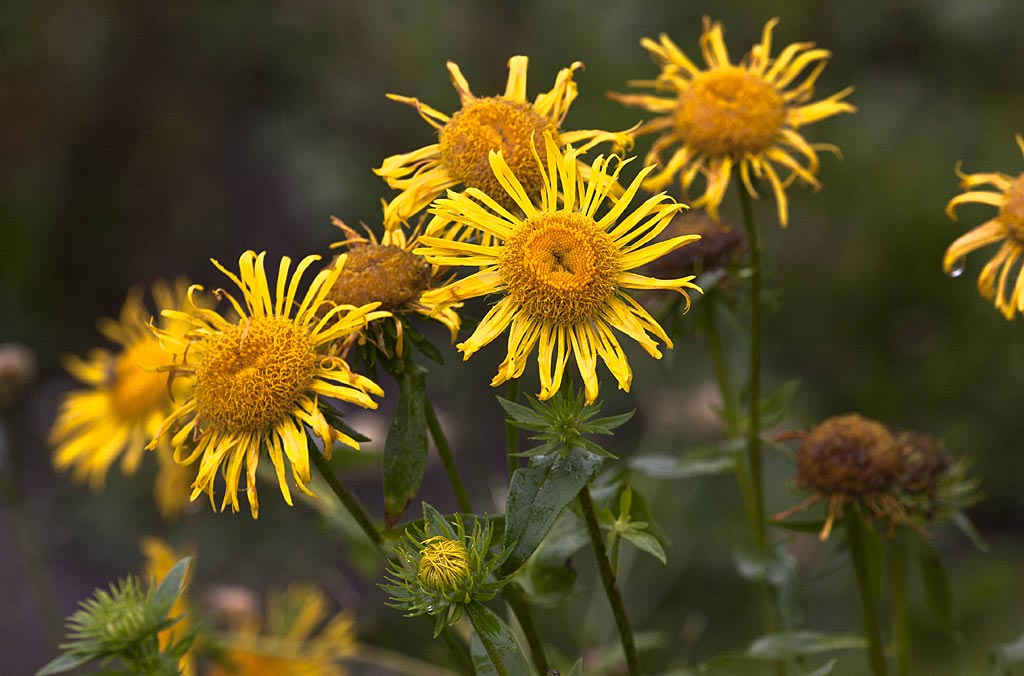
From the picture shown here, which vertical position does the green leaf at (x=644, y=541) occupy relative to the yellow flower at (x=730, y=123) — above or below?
below

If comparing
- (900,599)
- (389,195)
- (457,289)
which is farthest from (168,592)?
(389,195)

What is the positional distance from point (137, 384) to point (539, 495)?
1259mm

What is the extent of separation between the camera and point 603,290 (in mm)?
1141

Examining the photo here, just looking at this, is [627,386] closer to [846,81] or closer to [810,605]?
[810,605]

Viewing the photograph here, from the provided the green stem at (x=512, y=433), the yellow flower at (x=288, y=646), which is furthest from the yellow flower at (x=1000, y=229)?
the yellow flower at (x=288, y=646)

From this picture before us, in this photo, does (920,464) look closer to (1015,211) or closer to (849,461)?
(849,461)

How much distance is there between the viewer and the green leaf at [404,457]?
1214mm

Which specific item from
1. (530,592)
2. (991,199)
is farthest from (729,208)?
(530,592)

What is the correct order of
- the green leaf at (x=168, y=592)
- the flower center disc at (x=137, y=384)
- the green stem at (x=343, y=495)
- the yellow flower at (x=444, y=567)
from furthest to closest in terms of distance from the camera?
1. the flower center disc at (x=137, y=384)
2. the green leaf at (x=168, y=592)
3. the green stem at (x=343, y=495)
4. the yellow flower at (x=444, y=567)

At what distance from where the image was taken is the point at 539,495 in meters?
1.06

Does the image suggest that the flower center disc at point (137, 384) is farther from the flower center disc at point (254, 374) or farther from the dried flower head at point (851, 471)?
the dried flower head at point (851, 471)

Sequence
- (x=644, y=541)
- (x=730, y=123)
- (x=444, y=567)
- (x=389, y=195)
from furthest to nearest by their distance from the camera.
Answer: (x=389, y=195) → (x=730, y=123) → (x=644, y=541) → (x=444, y=567)

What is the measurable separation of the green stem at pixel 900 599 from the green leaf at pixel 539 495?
62 cm

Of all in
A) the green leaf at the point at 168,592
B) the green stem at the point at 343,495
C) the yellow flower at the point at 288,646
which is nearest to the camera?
the green stem at the point at 343,495
